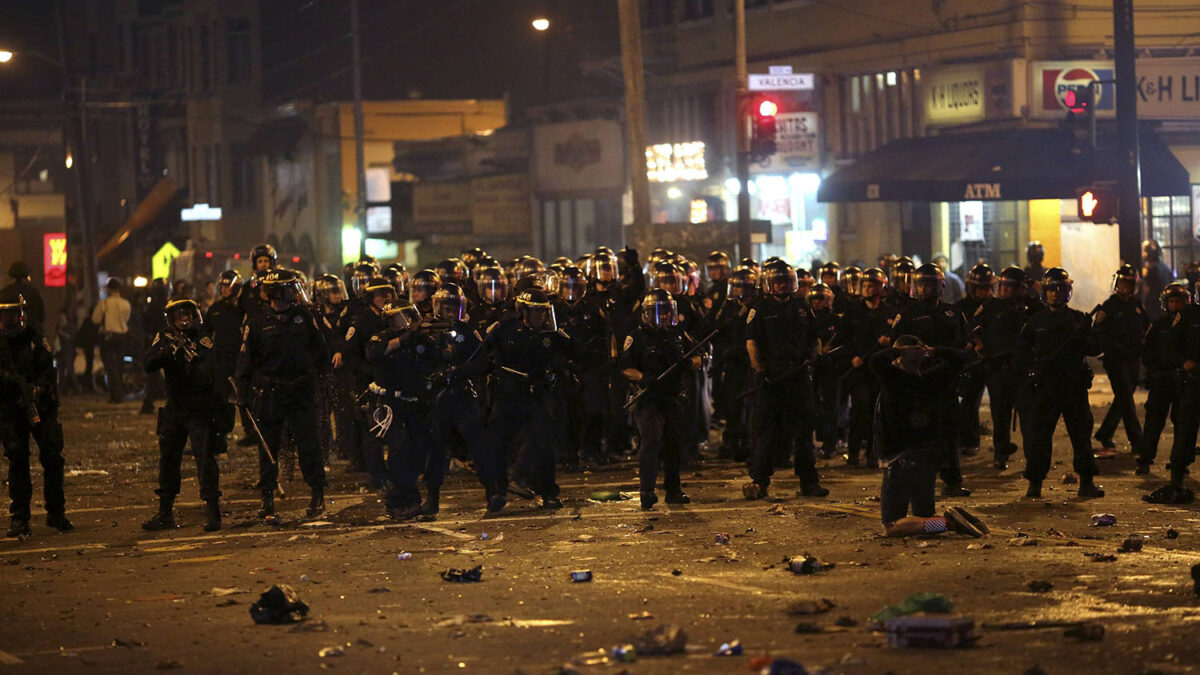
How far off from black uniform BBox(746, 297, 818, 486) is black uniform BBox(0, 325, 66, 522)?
18.2ft

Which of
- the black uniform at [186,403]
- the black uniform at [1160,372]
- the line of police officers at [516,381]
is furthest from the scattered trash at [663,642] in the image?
the black uniform at [1160,372]

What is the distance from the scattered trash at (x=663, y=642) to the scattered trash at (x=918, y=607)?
114cm

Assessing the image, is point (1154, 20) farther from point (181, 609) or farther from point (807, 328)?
point (181, 609)

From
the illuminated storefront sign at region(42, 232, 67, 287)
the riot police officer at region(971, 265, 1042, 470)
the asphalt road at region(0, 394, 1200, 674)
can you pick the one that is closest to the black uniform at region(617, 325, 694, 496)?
the asphalt road at region(0, 394, 1200, 674)

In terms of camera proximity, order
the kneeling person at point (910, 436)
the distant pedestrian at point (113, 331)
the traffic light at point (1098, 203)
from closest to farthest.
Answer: the kneeling person at point (910, 436), the traffic light at point (1098, 203), the distant pedestrian at point (113, 331)

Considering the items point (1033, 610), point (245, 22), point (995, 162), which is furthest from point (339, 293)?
point (245, 22)

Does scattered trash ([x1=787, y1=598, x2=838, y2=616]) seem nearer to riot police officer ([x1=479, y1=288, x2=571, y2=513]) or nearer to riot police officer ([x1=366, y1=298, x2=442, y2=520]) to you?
riot police officer ([x1=479, y1=288, x2=571, y2=513])

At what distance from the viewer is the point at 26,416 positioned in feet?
45.4

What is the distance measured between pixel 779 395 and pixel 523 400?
2.11m

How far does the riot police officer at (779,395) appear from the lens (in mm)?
14531

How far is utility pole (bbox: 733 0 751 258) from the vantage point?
26797mm

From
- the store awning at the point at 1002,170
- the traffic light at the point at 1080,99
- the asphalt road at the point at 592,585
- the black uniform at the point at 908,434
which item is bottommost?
the asphalt road at the point at 592,585

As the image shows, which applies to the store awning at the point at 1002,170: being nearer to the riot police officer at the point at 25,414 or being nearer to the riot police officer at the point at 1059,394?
the riot police officer at the point at 1059,394

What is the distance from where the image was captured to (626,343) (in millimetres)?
14430
